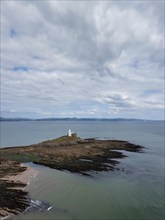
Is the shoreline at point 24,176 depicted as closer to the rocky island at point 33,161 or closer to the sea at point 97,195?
the sea at point 97,195

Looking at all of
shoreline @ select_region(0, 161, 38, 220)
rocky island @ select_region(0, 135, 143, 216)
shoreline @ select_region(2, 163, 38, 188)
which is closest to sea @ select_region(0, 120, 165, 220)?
shoreline @ select_region(2, 163, 38, 188)

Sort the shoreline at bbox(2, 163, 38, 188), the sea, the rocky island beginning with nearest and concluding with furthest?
the sea, the rocky island, the shoreline at bbox(2, 163, 38, 188)

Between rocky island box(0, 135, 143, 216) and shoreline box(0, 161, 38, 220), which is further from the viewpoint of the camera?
rocky island box(0, 135, 143, 216)

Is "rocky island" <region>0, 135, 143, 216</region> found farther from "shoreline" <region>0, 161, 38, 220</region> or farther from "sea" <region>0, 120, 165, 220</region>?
"sea" <region>0, 120, 165, 220</region>

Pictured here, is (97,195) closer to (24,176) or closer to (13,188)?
(13,188)

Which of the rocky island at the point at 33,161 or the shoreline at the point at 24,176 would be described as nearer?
the rocky island at the point at 33,161

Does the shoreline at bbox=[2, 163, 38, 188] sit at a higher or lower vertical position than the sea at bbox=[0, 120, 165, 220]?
higher

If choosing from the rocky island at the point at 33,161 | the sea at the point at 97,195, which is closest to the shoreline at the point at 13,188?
the rocky island at the point at 33,161

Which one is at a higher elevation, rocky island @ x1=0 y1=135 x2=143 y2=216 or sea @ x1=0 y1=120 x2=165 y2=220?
rocky island @ x1=0 y1=135 x2=143 y2=216

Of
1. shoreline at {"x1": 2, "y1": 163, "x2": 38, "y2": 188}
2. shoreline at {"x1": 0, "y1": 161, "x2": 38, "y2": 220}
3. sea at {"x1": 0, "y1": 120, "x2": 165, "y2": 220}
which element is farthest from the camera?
shoreline at {"x1": 2, "y1": 163, "x2": 38, "y2": 188}

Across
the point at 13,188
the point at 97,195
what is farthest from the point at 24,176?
the point at 97,195

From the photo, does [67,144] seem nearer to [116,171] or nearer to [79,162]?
[79,162]

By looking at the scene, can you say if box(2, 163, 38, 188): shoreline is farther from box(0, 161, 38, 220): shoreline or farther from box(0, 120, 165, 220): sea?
box(0, 120, 165, 220): sea
